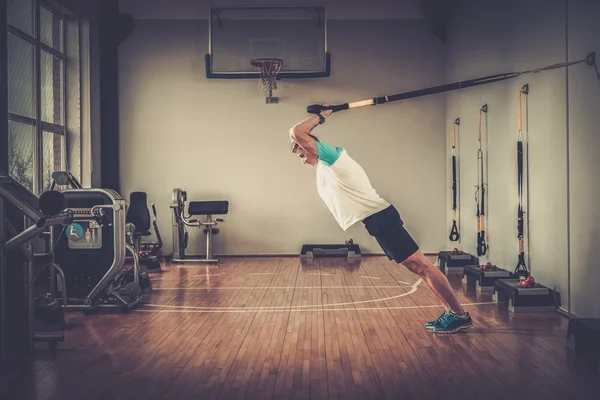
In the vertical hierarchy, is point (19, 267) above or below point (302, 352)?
above

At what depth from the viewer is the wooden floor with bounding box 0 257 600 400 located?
2674 millimetres

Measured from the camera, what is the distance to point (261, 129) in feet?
28.1

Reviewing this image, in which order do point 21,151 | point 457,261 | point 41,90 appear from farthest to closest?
point 41,90 → point 457,261 → point 21,151

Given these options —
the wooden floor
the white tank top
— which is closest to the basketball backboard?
the wooden floor

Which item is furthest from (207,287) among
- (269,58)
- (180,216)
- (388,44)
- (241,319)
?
(388,44)

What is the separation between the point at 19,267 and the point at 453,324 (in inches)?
106

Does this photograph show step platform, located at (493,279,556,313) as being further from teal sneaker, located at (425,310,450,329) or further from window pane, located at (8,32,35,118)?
window pane, located at (8,32,35,118)

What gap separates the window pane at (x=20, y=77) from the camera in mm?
6141

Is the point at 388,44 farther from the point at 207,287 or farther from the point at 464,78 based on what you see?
the point at 207,287

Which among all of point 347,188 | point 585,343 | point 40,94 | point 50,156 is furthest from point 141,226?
point 585,343

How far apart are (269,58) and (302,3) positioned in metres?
1.07

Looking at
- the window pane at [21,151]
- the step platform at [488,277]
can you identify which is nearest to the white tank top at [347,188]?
the step platform at [488,277]

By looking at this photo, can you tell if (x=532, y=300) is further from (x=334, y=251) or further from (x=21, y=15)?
Answer: (x=21, y=15)

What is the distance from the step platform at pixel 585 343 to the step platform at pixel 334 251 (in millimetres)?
4902
